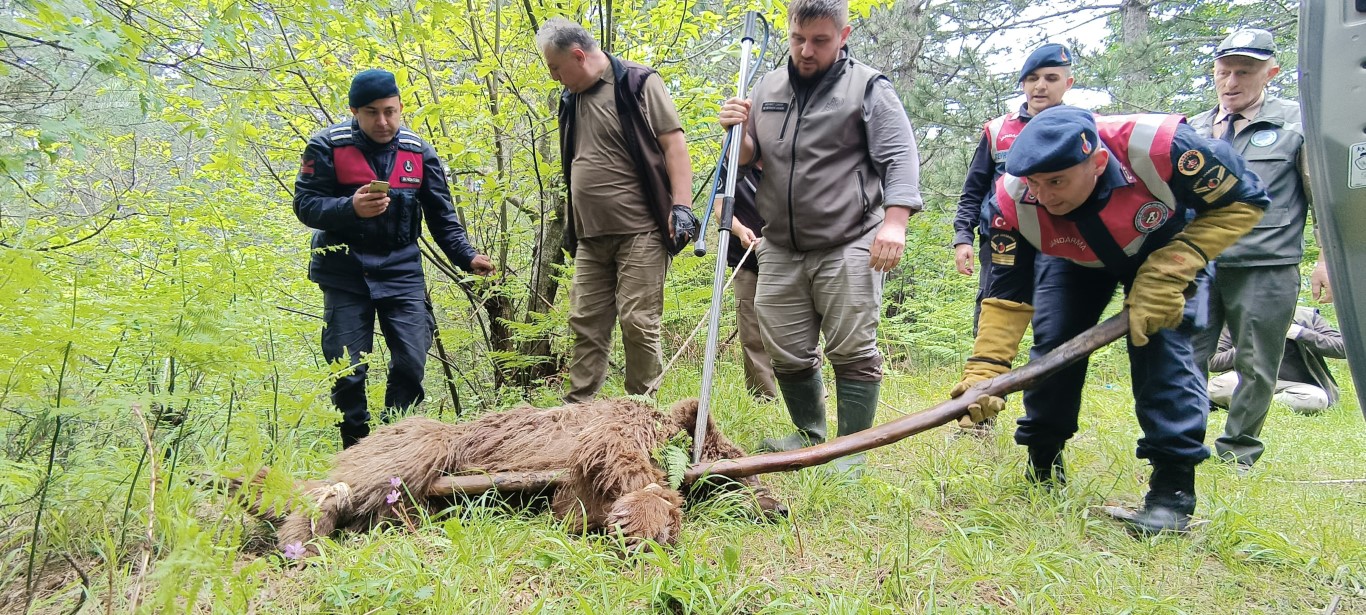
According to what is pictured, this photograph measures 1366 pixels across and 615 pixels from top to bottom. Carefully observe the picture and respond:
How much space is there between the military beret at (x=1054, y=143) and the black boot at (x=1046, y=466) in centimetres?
138

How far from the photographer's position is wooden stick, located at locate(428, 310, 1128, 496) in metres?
2.45

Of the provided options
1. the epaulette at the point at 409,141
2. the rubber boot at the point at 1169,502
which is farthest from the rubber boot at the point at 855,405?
the epaulette at the point at 409,141

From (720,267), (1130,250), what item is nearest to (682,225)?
(720,267)

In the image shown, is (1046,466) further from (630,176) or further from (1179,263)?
(630,176)

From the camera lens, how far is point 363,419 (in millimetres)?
3541

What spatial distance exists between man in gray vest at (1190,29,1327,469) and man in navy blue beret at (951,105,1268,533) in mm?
1290

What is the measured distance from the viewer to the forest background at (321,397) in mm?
1827

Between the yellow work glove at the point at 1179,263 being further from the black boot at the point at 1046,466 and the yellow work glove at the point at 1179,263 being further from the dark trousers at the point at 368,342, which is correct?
the dark trousers at the point at 368,342

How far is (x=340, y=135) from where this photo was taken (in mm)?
3582

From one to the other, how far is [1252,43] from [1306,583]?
9.18 ft

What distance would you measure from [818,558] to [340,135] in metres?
3.20

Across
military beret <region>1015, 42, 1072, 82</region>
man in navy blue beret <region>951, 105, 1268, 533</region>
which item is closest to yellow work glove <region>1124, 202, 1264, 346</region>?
man in navy blue beret <region>951, 105, 1268, 533</region>

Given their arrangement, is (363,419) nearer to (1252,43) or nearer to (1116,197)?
(1116,197)

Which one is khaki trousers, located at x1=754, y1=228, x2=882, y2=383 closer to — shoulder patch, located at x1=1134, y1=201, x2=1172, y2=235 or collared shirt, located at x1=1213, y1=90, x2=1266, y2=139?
shoulder patch, located at x1=1134, y1=201, x2=1172, y2=235
